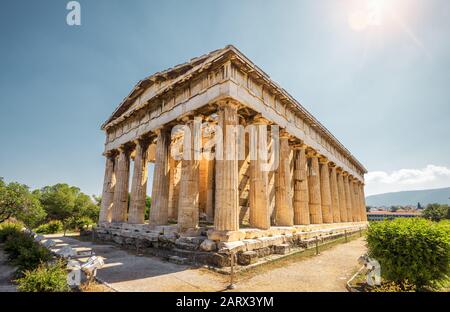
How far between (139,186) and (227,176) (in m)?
8.79

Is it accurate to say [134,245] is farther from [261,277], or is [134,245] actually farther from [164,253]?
[261,277]

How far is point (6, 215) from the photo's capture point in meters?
22.0

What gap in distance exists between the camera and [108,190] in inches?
804

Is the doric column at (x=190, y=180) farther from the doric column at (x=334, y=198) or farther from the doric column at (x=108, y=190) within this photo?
the doric column at (x=334, y=198)

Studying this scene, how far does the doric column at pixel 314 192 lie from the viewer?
18391mm

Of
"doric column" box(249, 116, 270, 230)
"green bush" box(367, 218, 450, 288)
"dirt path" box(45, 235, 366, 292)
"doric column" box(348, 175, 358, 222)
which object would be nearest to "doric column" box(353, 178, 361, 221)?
"doric column" box(348, 175, 358, 222)

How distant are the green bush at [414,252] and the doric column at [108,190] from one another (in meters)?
19.6

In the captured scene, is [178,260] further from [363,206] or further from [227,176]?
[363,206]

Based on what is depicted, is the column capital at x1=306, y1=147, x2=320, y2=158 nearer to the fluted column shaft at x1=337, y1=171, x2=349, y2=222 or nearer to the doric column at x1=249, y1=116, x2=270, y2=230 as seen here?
the doric column at x1=249, y1=116, x2=270, y2=230

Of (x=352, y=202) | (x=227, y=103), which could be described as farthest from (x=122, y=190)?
(x=352, y=202)

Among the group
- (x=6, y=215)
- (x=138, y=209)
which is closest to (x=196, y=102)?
(x=138, y=209)

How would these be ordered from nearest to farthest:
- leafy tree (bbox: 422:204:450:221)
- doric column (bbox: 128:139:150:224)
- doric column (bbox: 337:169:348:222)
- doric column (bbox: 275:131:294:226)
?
1. doric column (bbox: 275:131:294:226)
2. doric column (bbox: 128:139:150:224)
3. doric column (bbox: 337:169:348:222)
4. leafy tree (bbox: 422:204:450:221)

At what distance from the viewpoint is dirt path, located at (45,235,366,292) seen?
20.9 ft

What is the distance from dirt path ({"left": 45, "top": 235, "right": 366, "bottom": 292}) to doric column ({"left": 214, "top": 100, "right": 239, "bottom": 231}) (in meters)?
2.26
